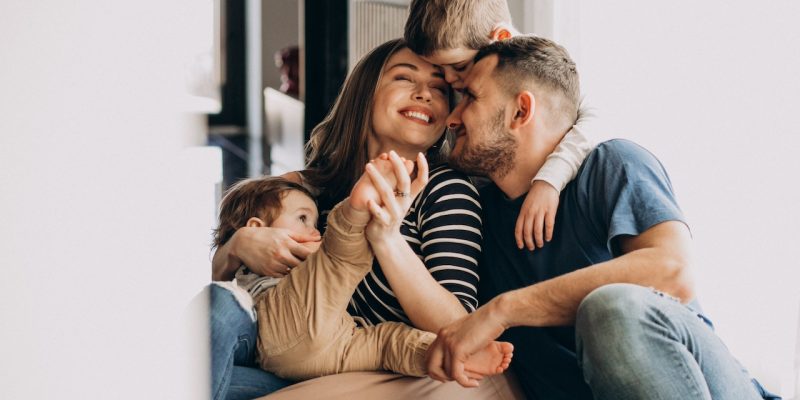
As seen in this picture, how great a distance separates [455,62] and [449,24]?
98 mm

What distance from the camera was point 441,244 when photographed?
58.4 inches

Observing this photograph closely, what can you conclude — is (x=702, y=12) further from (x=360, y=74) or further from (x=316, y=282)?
(x=316, y=282)

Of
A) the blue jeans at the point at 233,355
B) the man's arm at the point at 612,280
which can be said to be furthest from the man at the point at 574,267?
the blue jeans at the point at 233,355

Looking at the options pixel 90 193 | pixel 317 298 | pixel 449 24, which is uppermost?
pixel 449 24

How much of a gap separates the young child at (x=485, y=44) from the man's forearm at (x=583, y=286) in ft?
0.61

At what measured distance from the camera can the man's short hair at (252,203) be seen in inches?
67.4

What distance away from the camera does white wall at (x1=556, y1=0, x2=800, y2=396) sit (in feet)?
5.65

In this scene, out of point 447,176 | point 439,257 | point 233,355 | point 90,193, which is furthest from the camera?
point 447,176

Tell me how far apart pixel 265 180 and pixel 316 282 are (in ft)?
1.49

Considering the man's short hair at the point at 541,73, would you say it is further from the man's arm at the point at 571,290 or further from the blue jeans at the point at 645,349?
the blue jeans at the point at 645,349

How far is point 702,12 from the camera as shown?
6.23 feet

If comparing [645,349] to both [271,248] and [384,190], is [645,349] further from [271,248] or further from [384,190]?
[271,248]

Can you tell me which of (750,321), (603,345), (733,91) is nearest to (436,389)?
(603,345)

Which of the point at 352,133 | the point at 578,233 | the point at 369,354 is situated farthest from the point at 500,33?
the point at 369,354
